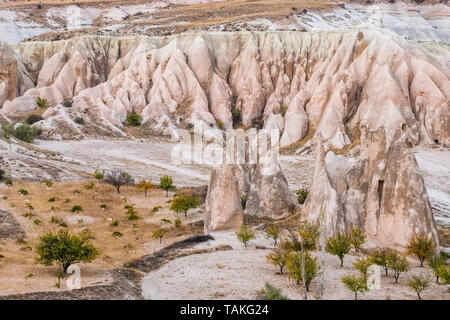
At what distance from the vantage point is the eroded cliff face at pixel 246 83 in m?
42.2

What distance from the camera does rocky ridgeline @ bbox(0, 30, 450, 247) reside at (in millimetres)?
18531

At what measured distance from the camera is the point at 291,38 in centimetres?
6150

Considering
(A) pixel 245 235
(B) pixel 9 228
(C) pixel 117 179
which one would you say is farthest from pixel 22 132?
(A) pixel 245 235

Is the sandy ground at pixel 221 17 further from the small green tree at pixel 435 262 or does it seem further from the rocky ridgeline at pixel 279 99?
the small green tree at pixel 435 262

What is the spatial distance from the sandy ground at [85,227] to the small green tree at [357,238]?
7.76 m

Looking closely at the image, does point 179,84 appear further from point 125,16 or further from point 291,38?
point 125,16

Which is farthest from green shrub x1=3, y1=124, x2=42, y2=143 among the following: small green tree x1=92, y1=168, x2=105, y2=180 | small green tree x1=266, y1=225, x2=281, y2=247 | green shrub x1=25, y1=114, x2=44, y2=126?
small green tree x1=266, y1=225, x2=281, y2=247

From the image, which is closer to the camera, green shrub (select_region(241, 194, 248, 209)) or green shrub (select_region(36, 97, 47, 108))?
green shrub (select_region(241, 194, 248, 209))

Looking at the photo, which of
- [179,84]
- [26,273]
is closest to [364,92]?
[179,84]

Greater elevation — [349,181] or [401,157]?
[401,157]

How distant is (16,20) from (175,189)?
9582cm

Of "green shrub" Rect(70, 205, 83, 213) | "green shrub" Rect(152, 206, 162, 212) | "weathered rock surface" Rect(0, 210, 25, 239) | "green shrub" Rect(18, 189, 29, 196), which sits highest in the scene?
"weathered rock surface" Rect(0, 210, 25, 239)

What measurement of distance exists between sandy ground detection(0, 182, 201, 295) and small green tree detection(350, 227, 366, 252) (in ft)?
25.5

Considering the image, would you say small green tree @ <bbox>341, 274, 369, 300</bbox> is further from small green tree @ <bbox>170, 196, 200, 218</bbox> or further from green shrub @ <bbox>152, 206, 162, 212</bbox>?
green shrub @ <bbox>152, 206, 162, 212</bbox>
